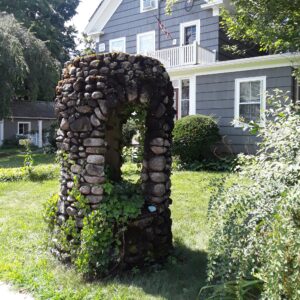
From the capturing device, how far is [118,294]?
384cm

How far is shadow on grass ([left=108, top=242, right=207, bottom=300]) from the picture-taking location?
3932 mm

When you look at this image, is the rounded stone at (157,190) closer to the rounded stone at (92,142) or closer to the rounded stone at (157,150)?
the rounded stone at (157,150)

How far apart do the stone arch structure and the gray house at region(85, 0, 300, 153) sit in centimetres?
600

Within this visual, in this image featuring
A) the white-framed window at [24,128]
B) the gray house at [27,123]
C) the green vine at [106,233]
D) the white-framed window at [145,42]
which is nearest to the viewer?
the green vine at [106,233]

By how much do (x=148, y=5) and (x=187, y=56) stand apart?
422 cm

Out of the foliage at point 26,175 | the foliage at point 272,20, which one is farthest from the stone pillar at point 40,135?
the foliage at point 272,20

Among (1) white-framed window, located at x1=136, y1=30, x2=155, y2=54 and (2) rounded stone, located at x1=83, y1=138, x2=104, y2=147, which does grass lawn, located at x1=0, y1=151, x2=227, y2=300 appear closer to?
(2) rounded stone, located at x1=83, y1=138, x2=104, y2=147

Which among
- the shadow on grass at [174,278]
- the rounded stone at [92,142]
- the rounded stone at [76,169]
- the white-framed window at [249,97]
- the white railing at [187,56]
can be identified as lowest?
the shadow on grass at [174,278]

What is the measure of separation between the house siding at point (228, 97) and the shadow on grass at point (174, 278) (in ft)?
26.2

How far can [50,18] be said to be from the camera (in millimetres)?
36156

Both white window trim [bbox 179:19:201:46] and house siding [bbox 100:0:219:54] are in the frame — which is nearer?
house siding [bbox 100:0:219:54]

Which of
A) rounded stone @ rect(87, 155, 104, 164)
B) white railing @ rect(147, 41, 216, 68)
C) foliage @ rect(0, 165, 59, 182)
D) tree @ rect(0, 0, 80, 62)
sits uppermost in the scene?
tree @ rect(0, 0, 80, 62)

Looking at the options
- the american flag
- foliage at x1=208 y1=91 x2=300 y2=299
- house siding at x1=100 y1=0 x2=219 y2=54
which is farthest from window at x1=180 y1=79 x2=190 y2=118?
foliage at x1=208 y1=91 x2=300 y2=299

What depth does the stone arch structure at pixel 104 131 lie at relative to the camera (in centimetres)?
443
